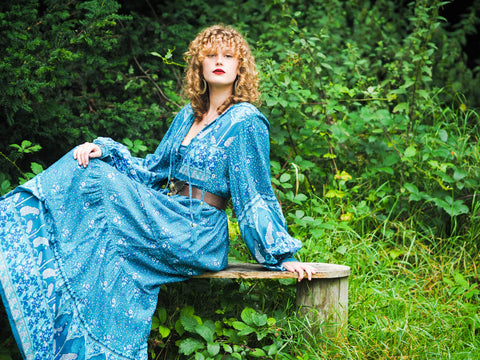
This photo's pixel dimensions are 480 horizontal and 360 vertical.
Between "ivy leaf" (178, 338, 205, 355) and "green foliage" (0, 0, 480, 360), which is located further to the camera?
"green foliage" (0, 0, 480, 360)

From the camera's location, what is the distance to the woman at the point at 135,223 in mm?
2053

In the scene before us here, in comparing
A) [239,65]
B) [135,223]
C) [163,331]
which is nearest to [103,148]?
[135,223]

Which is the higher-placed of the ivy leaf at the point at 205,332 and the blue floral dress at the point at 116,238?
the blue floral dress at the point at 116,238

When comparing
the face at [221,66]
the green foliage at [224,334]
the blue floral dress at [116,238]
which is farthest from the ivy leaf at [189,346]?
the face at [221,66]

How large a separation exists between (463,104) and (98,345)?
358 centimetres

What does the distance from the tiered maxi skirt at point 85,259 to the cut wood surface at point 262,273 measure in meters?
0.14

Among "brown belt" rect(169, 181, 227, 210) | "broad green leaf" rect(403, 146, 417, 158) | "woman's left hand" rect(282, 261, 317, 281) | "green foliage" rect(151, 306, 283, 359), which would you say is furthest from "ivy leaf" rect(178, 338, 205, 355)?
"broad green leaf" rect(403, 146, 417, 158)

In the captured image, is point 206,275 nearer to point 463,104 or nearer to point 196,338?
point 196,338

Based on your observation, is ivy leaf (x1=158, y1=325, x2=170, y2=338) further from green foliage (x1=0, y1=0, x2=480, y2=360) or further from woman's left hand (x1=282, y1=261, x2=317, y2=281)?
woman's left hand (x1=282, y1=261, x2=317, y2=281)

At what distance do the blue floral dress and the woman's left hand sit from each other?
3 centimetres

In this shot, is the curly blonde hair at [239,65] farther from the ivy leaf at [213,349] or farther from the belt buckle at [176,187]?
the ivy leaf at [213,349]

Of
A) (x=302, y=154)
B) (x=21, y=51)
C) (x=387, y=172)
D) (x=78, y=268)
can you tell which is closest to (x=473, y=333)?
(x=387, y=172)

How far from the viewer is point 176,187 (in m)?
2.59

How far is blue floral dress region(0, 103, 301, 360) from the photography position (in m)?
2.04
